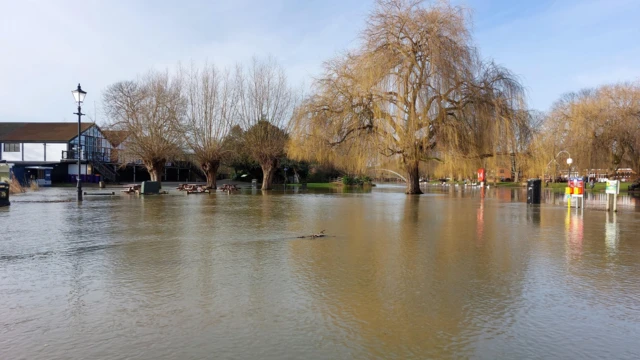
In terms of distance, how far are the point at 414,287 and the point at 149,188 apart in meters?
24.8

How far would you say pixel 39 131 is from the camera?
53.4m

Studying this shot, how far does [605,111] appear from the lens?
3969 cm

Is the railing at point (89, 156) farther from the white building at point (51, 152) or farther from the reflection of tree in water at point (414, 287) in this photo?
the reflection of tree in water at point (414, 287)

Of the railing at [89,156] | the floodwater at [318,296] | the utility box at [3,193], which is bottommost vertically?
the floodwater at [318,296]

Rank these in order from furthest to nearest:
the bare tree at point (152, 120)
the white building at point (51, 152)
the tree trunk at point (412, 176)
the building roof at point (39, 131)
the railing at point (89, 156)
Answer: the building roof at point (39, 131) → the white building at point (51, 152) → the railing at point (89, 156) → the bare tree at point (152, 120) → the tree trunk at point (412, 176)

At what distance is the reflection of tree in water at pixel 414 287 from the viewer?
11.8 feet

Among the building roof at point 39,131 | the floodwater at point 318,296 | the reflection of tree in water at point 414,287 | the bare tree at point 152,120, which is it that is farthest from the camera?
the building roof at point 39,131

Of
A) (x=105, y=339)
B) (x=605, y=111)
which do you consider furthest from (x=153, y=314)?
(x=605, y=111)

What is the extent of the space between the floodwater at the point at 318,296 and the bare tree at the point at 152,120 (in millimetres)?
26332

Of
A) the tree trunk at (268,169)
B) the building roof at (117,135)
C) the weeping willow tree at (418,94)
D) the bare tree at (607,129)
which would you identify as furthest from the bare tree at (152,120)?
the bare tree at (607,129)

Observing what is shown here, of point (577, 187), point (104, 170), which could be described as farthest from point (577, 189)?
point (104, 170)

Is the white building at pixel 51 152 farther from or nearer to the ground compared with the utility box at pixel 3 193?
farther from the ground

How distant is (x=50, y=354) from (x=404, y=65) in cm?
2447

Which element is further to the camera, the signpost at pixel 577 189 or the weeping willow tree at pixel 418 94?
the weeping willow tree at pixel 418 94
